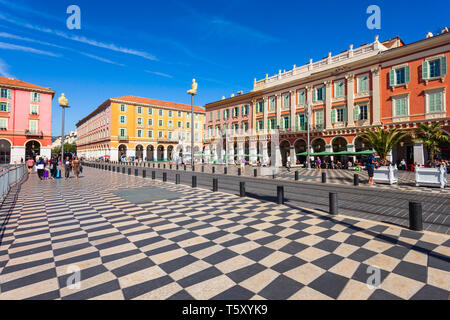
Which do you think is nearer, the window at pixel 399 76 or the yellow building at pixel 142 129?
the window at pixel 399 76

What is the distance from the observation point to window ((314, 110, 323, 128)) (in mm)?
29297

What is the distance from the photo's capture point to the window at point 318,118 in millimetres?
29297

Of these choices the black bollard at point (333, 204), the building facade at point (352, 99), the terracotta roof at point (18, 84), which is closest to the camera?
the black bollard at point (333, 204)

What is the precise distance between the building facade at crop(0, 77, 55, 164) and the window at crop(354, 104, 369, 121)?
48758 mm

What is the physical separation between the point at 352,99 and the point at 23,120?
51.1 meters

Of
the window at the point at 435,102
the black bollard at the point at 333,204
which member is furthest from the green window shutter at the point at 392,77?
the black bollard at the point at 333,204

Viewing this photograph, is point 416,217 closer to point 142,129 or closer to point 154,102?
point 142,129

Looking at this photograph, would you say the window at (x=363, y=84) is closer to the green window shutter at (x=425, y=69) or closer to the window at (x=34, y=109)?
the green window shutter at (x=425, y=69)

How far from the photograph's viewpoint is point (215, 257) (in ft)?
12.5

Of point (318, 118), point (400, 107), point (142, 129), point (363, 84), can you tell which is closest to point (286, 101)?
point (318, 118)

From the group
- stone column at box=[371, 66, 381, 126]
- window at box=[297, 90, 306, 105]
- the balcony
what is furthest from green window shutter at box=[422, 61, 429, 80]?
the balcony

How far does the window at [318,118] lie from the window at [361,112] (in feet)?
13.5

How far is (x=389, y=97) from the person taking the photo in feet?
77.7
